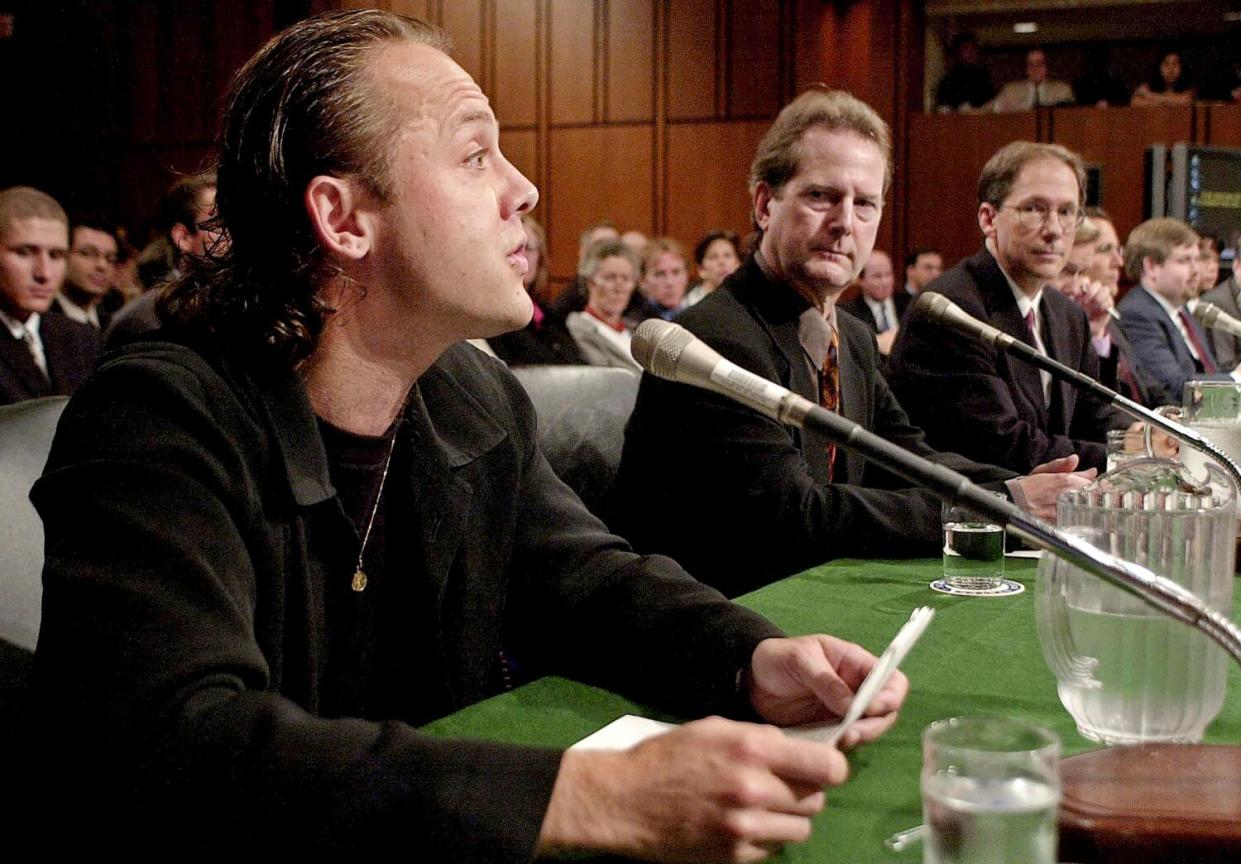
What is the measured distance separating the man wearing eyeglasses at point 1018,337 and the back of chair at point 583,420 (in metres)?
0.97

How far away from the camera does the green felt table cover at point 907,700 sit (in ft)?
2.90

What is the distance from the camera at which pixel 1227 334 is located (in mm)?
5812

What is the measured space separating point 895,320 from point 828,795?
305 inches

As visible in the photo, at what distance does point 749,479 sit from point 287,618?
1.06 meters

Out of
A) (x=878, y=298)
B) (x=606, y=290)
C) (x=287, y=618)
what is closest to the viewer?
(x=287, y=618)

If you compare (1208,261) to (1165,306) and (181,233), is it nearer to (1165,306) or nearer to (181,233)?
(1165,306)

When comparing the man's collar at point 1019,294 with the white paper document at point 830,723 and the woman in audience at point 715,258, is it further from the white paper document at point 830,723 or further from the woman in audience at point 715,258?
the woman in audience at point 715,258

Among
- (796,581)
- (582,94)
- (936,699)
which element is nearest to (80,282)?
(582,94)

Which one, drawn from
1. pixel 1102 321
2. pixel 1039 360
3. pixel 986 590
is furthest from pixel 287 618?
pixel 1102 321

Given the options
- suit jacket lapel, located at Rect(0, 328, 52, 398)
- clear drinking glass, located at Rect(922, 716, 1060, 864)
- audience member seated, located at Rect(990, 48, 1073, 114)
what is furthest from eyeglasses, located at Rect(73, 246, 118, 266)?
audience member seated, located at Rect(990, 48, 1073, 114)

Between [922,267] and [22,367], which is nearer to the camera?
[22,367]

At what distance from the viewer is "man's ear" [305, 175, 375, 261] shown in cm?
125

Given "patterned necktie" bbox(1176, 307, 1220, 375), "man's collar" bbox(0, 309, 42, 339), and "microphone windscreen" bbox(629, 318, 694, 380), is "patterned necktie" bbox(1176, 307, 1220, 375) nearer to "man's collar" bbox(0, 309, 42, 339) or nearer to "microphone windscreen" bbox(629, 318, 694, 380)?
"man's collar" bbox(0, 309, 42, 339)

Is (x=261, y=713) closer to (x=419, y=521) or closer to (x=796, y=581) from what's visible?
(x=419, y=521)
